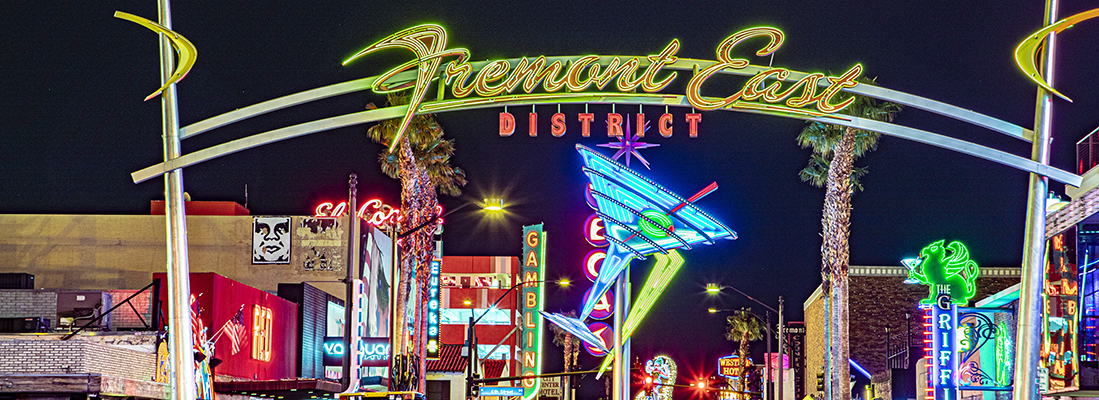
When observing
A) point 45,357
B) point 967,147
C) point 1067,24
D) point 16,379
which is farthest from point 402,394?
point 1067,24

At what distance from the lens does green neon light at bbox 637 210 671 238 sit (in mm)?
46344

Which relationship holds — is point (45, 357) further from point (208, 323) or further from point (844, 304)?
point (844, 304)

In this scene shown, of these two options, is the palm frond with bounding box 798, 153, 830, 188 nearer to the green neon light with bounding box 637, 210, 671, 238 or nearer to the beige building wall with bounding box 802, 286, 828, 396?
the green neon light with bounding box 637, 210, 671, 238

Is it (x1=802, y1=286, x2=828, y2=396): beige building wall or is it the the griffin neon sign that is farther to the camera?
(x1=802, y1=286, x2=828, y2=396): beige building wall

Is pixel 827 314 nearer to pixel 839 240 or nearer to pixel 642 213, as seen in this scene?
pixel 839 240

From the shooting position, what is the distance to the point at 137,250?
5041 centimetres

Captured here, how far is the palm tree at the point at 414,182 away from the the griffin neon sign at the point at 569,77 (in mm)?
23097

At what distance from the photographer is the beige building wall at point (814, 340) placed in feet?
224

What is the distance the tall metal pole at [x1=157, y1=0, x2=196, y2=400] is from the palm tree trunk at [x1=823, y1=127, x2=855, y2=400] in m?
30.8

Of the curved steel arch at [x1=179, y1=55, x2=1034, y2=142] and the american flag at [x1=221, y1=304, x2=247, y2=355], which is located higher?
the curved steel arch at [x1=179, y1=55, x2=1034, y2=142]

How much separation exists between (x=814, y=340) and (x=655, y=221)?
1247 inches

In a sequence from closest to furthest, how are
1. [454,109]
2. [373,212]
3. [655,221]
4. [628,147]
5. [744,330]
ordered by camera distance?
1. [454,109]
2. [655,221]
3. [628,147]
4. [373,212]
5. [744,330]

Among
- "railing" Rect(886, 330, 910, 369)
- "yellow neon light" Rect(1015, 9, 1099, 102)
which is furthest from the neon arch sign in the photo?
"railing" Rect(886, 330, 910, 369)

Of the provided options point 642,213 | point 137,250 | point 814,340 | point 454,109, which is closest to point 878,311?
point 814,340
